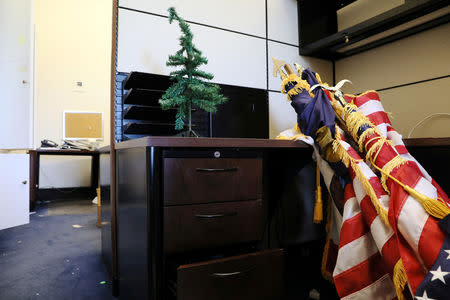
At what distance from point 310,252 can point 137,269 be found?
1113 mm

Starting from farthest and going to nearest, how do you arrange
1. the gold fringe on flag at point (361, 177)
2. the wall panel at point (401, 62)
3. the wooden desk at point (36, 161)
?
the wooden desk at point (36, 161) → the wall panel at point (401, 62) → the gold fringe on flag at point (361, 177)

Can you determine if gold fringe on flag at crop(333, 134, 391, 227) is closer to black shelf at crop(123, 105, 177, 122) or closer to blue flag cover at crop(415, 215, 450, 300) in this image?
blue flag cover at crop(415, 215, 450, 300)

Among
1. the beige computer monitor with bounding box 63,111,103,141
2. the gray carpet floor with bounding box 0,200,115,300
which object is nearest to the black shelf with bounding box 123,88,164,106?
the gray carpet floor with bounding box 0,200,115,300

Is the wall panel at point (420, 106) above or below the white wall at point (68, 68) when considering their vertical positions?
below

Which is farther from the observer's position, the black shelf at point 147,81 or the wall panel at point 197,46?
the wall panel at point 197,46

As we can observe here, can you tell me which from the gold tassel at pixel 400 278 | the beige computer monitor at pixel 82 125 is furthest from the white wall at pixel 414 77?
the beige computer monitor at pixel 82 125

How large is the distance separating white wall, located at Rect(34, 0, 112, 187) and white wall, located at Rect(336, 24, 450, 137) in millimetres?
3799

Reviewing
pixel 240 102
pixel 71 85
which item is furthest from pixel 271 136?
pixel 71 85

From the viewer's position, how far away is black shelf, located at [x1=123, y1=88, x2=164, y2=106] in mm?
1223

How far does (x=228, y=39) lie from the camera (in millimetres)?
1738

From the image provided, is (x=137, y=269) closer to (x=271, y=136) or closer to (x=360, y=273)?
(x=360, y=273)

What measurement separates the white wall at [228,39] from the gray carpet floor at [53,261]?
1.14m

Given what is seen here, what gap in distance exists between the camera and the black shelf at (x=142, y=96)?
48.2 inches

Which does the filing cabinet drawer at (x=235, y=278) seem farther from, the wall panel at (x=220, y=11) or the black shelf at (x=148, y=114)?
the wall panel at (x=220, y=11)
